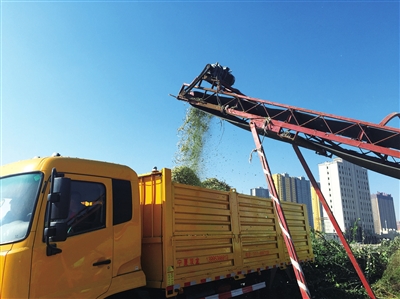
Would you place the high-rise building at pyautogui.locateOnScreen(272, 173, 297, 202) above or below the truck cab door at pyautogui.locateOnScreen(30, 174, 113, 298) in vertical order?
above

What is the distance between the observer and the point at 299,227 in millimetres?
Answer: 8578

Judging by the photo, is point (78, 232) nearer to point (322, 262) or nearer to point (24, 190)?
point (24, 190)

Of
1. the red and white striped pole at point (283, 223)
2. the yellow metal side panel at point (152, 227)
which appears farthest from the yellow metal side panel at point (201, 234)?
the red and white striped pole at point (283, 223)

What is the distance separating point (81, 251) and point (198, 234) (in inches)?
83.5

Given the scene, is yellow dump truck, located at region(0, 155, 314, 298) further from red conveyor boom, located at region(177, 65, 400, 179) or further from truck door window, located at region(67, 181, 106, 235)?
red conveyor boom, located at region(177, 65, 400, 179)

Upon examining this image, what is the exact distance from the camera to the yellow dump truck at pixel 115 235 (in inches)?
128

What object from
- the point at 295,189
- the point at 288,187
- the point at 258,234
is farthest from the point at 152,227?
the point at 295,189

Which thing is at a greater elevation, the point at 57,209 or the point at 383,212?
the point at 383,212

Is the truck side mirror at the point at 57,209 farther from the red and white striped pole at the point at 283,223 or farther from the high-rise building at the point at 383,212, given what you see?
the high-rise building at the point at 383,212

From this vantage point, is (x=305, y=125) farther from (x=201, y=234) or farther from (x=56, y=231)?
(x=56, y=231)

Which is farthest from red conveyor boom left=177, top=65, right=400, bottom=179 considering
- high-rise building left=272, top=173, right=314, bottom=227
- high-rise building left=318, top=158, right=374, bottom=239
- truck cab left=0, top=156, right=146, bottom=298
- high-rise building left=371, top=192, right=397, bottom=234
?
high-rise building left=371, top=192, right=397, bottom=234

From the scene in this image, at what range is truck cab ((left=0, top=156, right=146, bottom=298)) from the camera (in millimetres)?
3184

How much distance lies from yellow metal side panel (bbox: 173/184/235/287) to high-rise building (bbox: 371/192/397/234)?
8431cm

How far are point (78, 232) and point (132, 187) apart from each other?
1068mm
